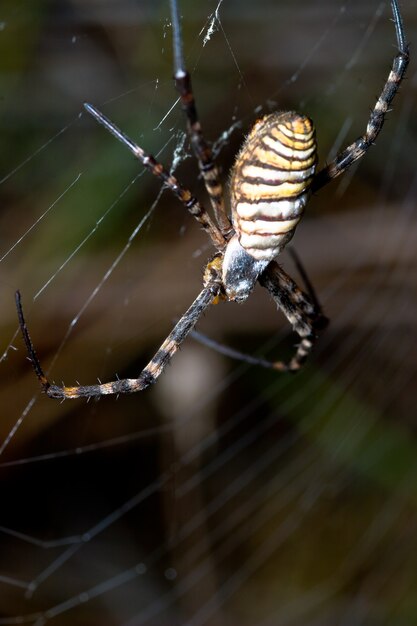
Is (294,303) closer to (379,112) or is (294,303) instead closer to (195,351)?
(379,112)

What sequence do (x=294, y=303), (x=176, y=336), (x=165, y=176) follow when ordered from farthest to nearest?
(x=294, y=303)
(x=176, y=336)
(x=165, y=176)

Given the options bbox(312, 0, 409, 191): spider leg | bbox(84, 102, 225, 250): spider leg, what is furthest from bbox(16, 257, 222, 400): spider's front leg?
bbox(312, 0, 409, 191): spider leg

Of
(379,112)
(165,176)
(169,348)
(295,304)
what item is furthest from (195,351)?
(379,112)

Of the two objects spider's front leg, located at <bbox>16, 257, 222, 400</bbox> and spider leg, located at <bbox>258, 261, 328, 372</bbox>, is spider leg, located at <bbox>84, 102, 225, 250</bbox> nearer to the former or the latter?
spider's front leg, located at <bbox>16, 257, 222, 400</bbox>

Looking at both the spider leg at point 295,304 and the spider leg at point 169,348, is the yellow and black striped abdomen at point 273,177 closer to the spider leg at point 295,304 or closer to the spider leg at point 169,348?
the spider leg at point 169,348

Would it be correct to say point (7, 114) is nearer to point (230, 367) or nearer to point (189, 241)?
point (189, 241)
